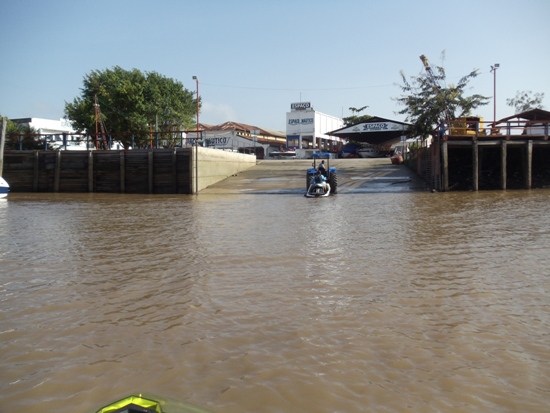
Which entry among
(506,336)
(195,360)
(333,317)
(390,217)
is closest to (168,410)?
(195,360)

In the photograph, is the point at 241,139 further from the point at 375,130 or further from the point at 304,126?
the point at 375,130

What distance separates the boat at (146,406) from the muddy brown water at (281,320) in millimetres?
1045

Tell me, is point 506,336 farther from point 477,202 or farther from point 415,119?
point 415,119

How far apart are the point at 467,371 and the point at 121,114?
40.9 metres

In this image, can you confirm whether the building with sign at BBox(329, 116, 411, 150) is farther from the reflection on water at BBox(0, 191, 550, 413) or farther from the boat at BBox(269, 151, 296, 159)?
the reflection on water at BBox(0, 191, 550, 413)

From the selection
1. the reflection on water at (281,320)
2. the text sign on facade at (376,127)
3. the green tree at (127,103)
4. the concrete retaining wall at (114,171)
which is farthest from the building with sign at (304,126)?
Result: the reflection on water at (281,320)

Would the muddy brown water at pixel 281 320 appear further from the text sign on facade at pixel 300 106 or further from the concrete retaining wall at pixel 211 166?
the text sign on facade at pixel 300 106

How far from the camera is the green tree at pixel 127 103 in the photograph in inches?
1597

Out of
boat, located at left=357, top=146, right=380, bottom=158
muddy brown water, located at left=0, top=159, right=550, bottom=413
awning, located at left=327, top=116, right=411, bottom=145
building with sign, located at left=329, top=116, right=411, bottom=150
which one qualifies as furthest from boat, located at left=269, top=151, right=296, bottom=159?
muddy brown water, located at left=0, top=159, right=550, bottom=413

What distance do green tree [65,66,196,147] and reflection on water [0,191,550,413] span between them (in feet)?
105

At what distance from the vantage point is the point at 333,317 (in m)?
5.07

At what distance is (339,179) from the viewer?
2927cm

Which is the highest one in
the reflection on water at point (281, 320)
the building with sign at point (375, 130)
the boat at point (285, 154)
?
the building with sign at point (375, 130)

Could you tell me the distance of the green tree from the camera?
133 ft
